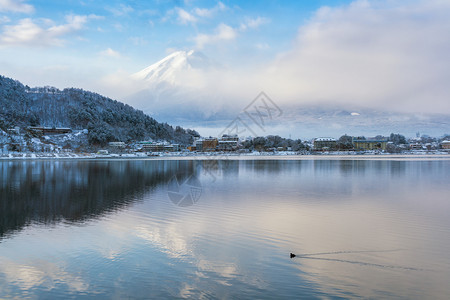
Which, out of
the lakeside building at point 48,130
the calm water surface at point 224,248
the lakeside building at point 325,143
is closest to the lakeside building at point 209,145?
the lakeside building at point 325,143

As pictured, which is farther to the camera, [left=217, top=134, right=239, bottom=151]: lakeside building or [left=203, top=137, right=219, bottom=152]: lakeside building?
[left=203, top=137, right=219, bottom=152]: lakeside building

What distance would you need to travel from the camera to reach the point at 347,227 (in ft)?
42.4

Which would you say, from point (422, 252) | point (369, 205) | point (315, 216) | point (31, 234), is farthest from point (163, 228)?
point (369, 205)

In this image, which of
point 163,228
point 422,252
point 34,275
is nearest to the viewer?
point 34,275

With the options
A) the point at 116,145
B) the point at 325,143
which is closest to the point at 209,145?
the point at 116,145

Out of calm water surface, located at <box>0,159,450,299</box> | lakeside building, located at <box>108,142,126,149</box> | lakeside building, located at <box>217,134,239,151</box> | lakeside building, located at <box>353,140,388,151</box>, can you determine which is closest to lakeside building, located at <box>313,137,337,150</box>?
lakeside building, located at <box>353,140,388,151</box>

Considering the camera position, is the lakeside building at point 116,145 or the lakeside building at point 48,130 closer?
the lakeside building at point 48,130

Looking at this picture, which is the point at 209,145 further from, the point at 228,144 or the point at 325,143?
the point at 325,143

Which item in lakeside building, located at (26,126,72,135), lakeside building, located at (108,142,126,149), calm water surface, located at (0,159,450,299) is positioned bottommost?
calm water surface, located at (0,159,450,299)

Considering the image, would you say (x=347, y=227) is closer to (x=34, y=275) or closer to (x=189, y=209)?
(x=189, y=209)

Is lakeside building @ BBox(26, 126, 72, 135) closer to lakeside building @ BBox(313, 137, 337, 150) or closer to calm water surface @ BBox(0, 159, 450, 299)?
lakeside building @ BBox(313, 137, 337, 150)

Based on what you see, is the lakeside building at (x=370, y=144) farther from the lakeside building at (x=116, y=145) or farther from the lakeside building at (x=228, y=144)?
the lakeside building at (x=116, y=145)

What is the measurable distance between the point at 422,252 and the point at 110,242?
371 inches

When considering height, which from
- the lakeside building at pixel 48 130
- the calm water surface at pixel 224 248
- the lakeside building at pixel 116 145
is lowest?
the calm water surface at pixel 224 248
